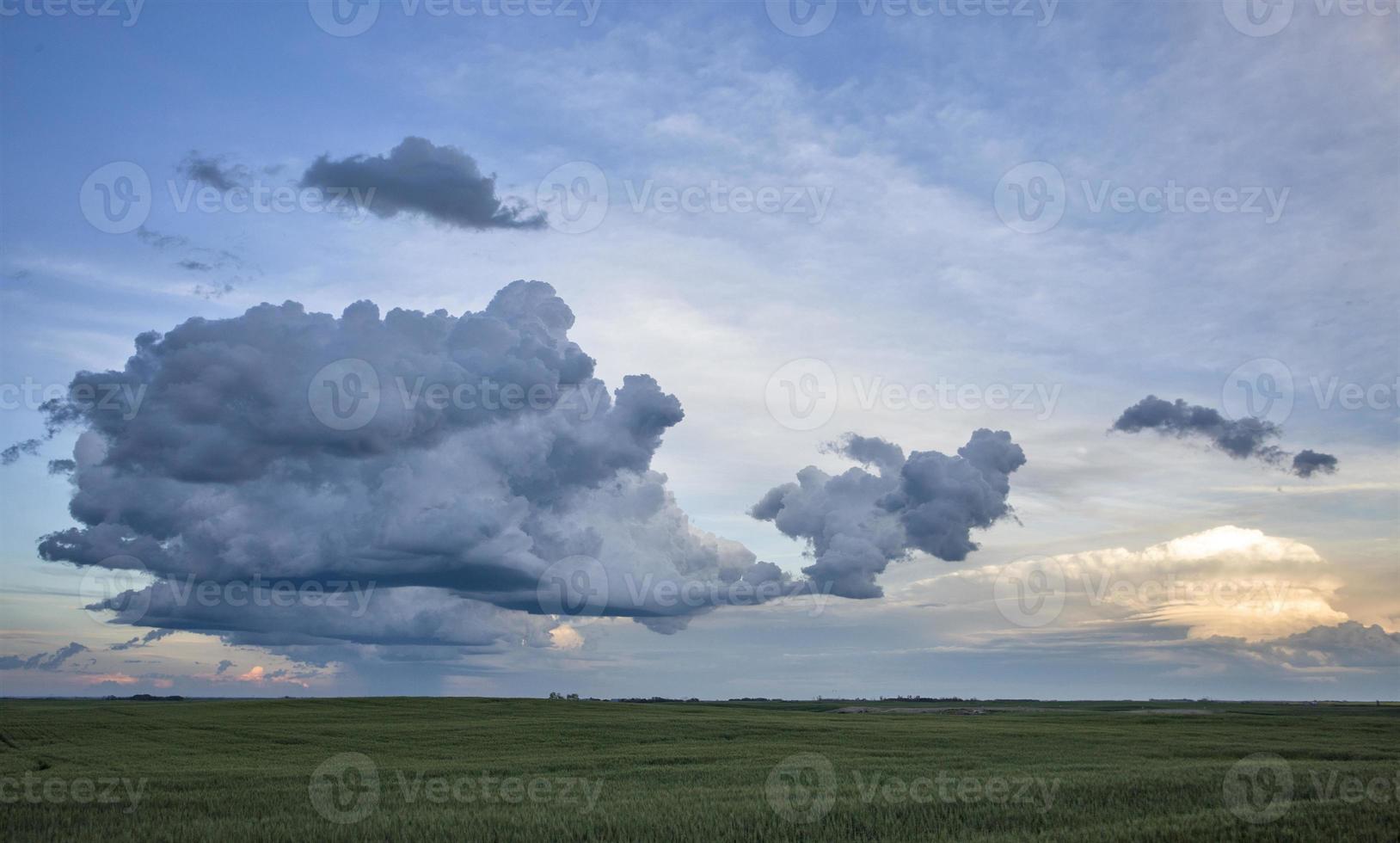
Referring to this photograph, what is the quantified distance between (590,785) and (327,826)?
39.1 ft

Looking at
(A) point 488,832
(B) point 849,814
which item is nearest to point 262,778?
(A) point 488,832

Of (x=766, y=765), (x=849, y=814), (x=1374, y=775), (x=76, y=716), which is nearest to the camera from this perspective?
(x=849, y=814)

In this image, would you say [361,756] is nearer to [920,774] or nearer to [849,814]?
[920,774]

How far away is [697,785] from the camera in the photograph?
33.8m

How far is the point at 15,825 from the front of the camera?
2553 centimetres

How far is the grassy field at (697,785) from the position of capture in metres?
22.7

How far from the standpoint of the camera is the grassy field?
74.5 ft

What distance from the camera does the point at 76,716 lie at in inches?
3408

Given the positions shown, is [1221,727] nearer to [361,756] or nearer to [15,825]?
[361,756]

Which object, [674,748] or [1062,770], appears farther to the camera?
[674,748]

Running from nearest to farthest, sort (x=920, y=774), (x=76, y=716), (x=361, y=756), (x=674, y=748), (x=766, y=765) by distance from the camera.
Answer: (x=920, y=774) → (x=766, y=765) → (x=361, y=756) → (x=674, y=748) → (x=76, y=716)

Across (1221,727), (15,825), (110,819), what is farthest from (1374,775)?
(1221,727)

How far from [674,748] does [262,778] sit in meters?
23.0

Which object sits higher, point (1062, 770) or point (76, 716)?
point (1062, 770)
